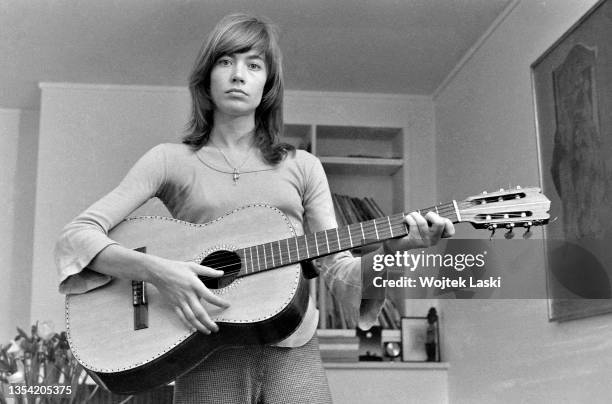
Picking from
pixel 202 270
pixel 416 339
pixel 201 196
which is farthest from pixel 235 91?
pixel 416 339

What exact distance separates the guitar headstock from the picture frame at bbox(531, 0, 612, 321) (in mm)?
883

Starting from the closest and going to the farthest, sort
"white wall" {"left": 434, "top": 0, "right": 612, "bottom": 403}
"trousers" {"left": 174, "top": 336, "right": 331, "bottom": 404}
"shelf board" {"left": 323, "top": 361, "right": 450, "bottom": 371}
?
1. "trousers" {"left": 174, "top": 336, "right": 331, "bottom": 404}
2. "white wall" {"left": 434, "top": 0, "right": 612, "bottom": 403}
3. "shelf board" {"left": 323, "top": 361, "right": 450, "bottom": 371}

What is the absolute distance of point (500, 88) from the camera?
285 centimetres

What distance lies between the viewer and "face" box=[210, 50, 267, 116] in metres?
1.25

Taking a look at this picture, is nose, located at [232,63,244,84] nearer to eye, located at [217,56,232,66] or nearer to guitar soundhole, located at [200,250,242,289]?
eye, located at [217,56,232,66]

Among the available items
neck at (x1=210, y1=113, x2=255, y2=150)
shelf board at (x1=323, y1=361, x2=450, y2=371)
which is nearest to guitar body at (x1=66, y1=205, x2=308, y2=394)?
neck at (x1=210, y1=113, x2=255, y2=150)

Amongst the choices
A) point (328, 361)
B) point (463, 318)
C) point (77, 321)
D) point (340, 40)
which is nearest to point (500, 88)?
point (340, 40)

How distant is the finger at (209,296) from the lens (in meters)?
1.16

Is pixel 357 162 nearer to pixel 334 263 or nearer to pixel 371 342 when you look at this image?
pixel 371 342

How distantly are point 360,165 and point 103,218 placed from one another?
2.42m

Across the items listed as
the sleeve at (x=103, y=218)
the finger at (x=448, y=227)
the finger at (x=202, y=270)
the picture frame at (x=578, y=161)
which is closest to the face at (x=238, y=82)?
the sleeve at (x=103, y=218)

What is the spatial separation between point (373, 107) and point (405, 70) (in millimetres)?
344

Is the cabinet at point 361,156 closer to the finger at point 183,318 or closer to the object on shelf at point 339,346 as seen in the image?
the object on shelf at point 339,346

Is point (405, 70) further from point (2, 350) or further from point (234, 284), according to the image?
point (234, 284)
